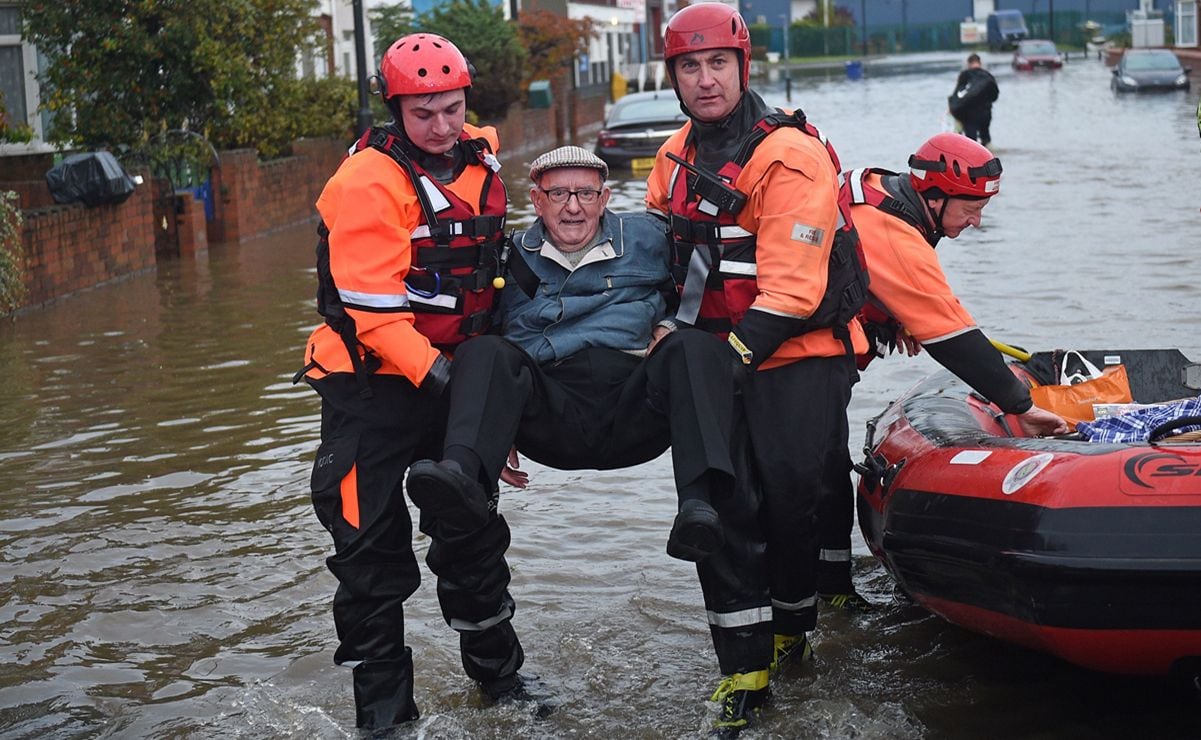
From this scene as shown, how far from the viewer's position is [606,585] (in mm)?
7168

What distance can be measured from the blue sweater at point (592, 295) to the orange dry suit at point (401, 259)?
12cm

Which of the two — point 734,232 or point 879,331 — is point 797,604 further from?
point 734,232

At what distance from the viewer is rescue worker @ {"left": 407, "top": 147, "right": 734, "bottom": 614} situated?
196 inches

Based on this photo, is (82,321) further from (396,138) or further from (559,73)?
(559,73)

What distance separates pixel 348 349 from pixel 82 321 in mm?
9289

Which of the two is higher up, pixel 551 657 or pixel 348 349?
pixel 348 349

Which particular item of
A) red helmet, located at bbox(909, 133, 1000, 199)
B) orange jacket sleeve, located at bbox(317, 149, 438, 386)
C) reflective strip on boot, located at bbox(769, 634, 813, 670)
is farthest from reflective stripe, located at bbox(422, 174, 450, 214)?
reflective strip on boot, located at bbox(769, 634, 813, 670)

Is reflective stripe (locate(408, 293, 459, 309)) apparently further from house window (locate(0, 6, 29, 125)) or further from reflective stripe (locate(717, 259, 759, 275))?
house window (locate(0, 6, 29, 125))

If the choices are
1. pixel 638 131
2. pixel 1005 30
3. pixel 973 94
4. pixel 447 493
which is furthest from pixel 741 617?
pixel 1005 30

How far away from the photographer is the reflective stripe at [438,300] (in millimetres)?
5293

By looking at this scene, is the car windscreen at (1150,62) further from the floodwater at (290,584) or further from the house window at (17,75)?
the house window at (17,75)

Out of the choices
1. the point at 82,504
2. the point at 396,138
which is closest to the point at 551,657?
the point at 396,138

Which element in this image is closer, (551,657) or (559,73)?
(551,657)

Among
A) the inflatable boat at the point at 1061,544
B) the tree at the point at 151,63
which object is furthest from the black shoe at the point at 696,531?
the tree at the point at 151,63
